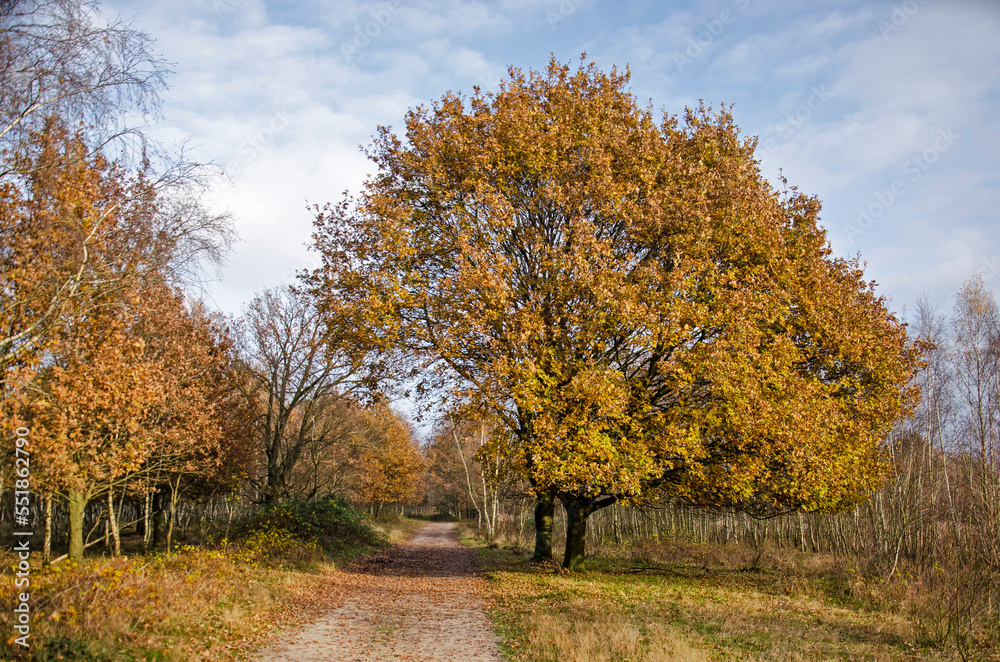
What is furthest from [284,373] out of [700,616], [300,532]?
[700,616]

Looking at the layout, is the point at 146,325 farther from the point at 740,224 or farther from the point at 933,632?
the point at 933,632

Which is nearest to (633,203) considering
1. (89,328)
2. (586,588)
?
(586,588)

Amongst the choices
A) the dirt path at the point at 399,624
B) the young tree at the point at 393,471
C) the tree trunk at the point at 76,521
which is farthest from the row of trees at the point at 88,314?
the young tree at the point at 393,471

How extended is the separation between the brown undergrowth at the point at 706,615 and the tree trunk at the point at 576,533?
486 mm

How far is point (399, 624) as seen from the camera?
10.4m

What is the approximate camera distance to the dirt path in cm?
824

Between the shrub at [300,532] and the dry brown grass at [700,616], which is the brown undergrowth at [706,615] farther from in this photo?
the shrub at [300,532]

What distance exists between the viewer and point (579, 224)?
13.4 meters

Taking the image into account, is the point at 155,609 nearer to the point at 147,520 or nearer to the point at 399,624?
the point at 399,624

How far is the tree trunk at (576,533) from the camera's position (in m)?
16.3

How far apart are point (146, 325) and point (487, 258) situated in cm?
989

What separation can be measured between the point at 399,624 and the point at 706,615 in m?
5.77

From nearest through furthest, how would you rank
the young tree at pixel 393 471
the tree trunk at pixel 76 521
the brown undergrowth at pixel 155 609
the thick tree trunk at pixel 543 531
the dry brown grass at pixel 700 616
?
the brown undergrowth at pixel 155 609, the dry brown grass at pixel 700 616, the tree trunk at pixel 76 521, the thick tree trunk at pixel 543 531, the young tree at pixel 393 471

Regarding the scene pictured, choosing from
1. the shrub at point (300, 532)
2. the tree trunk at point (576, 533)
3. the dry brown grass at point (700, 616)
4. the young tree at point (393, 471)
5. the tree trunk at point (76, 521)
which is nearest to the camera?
the dry brown grass at point (700, 616)
